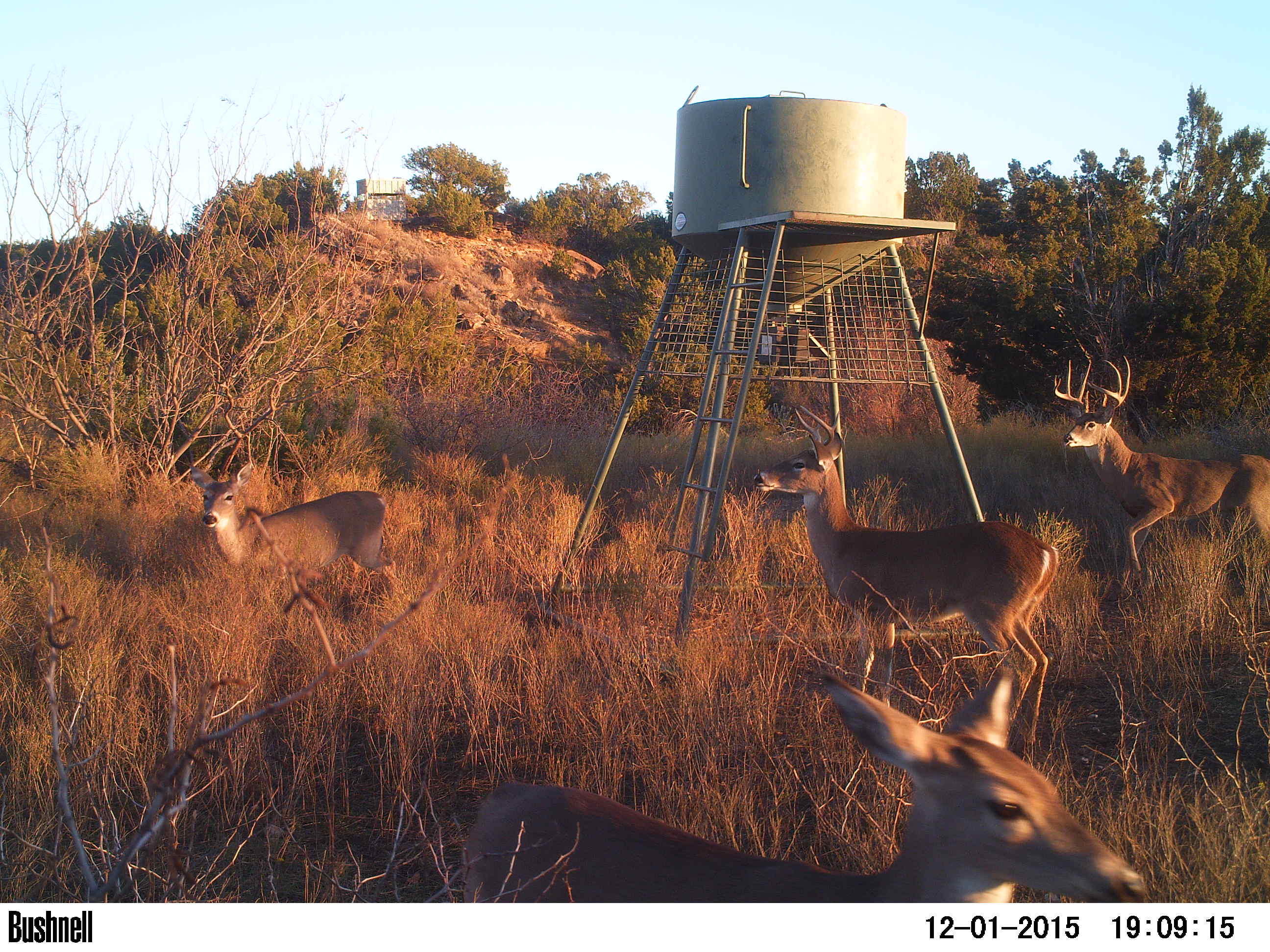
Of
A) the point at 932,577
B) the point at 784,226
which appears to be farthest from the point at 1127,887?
the point at 784,226

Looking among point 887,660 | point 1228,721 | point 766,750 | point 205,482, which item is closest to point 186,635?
point 205,482

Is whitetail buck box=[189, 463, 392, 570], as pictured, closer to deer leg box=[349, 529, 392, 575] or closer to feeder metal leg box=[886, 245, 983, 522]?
deer leg box=[349, 529, 392, 575]

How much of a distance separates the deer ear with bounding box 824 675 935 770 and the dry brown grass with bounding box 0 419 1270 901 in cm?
111

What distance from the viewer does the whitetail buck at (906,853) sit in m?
1.98

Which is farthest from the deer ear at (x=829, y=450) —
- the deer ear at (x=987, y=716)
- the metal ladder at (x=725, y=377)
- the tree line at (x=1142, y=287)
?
the tree line at (x=1142, y=287)

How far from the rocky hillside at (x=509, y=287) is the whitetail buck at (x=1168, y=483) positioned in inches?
755

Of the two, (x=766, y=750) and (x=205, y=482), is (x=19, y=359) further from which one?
(x=766, y=750)

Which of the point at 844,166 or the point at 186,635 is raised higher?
the point at 844,166

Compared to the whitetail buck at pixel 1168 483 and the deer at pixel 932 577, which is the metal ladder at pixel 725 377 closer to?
the deer at pixel 932 577

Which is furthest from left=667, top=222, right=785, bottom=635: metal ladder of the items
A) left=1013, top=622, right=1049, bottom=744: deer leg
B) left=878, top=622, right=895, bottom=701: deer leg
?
left=1013, top=622, right=1049, bottom=744: deer leg

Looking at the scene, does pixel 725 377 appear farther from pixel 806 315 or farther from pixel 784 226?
pixel 806 315

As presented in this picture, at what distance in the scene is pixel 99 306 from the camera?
1523 centimetres

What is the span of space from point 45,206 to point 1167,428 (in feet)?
40.5

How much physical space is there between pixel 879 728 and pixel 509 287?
29530 millimetres
